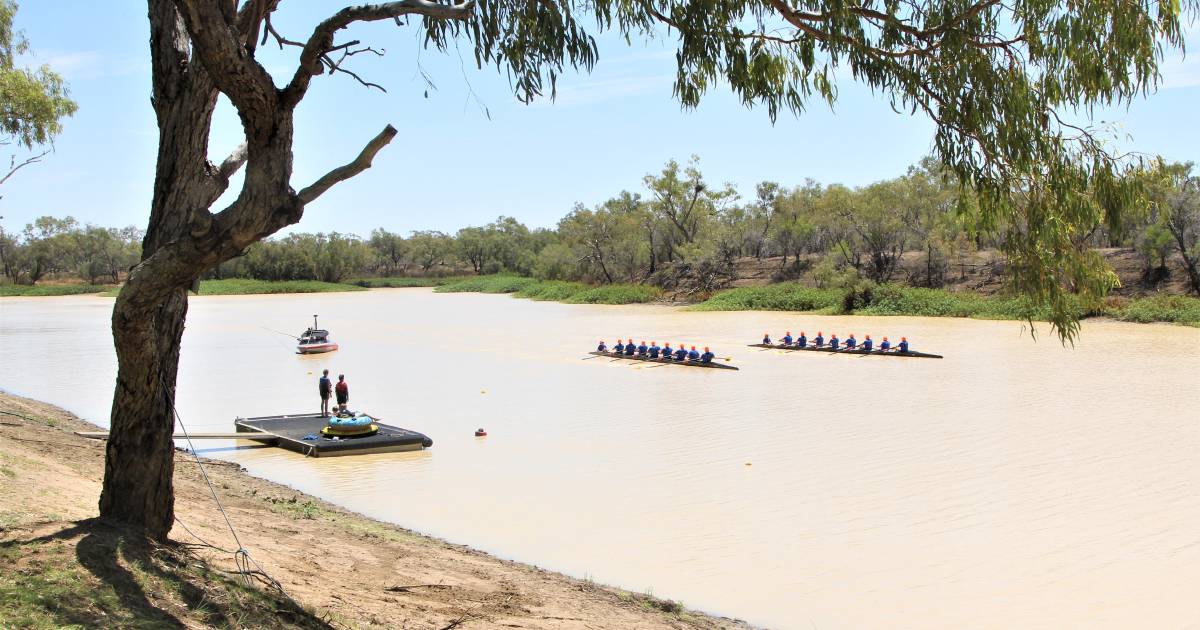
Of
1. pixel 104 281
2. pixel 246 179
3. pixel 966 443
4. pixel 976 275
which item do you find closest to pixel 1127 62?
pixel 246 179

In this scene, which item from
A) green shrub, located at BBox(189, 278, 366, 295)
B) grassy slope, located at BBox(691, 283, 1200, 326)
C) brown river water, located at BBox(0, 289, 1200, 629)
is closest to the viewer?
brown river water, located at BBox(0, 289, 1200, 629)

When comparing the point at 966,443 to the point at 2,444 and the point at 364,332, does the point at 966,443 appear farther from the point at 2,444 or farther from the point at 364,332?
the point at 364,332

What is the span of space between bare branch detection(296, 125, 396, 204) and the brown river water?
3.98 m

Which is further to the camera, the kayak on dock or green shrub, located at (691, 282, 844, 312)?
green shrub, located at (691, 282, 844, 312)

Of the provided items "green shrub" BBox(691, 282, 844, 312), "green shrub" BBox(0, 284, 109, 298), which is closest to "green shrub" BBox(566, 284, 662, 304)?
"green shrub" BBox(691, 282, 844, 312)

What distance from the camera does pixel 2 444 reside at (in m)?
7.80

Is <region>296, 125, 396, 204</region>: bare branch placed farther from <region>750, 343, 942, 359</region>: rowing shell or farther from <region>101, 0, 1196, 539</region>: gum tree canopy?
<region>750, 343, 942, 359</region>: rowing shell

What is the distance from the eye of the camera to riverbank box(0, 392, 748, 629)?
13.9 ft

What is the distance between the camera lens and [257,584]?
5.02m

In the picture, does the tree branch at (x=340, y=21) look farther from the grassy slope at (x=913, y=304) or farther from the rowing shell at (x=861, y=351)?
the grassy slope at (x=913, y=304)

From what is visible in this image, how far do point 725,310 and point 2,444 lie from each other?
3503cm

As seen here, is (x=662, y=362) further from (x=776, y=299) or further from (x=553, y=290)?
(x=553, y=290)

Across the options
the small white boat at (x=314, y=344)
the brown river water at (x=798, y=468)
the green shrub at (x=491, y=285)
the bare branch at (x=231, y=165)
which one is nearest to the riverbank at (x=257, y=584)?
the brown river water at (x=798, y=468)

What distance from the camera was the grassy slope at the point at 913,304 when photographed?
2872 centimetres
